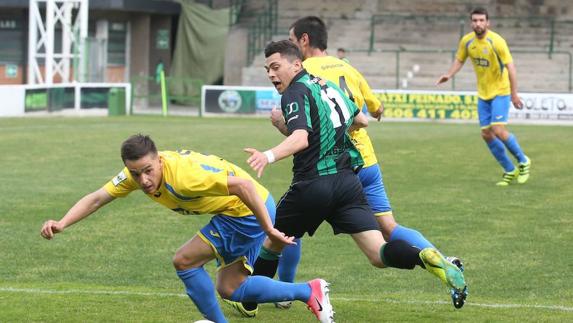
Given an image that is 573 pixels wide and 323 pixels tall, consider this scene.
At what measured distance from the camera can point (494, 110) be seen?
1560cm

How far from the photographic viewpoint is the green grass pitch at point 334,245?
8125mm

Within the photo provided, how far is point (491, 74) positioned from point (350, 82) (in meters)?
7.44

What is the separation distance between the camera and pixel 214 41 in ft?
154

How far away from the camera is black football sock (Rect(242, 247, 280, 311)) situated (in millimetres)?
7844

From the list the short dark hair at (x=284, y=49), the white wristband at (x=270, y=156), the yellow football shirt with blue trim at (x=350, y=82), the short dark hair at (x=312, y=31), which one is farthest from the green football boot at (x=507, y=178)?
the white wristband at (x=270, y=156)

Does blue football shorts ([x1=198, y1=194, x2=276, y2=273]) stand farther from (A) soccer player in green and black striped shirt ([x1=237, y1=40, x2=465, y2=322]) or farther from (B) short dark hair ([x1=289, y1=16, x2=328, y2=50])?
(B) short dark hair ([x1=289, y1=16, x2=328, y2=50])

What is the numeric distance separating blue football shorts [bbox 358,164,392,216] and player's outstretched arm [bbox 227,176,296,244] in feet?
6.13

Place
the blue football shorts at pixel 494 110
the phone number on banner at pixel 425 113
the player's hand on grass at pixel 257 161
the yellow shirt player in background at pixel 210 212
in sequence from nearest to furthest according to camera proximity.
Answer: the player's hand on grass at pixel 257 161 → the yellow shirt player in background at pixel 210 212 → the blue football shorts at pixel 494 110 → the phone number on banner at pixel 425 113

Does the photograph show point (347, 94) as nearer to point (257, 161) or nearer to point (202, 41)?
point (257, 161)

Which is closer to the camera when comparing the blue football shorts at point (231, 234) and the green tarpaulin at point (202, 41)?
the blue football shorts at point (231, 234)

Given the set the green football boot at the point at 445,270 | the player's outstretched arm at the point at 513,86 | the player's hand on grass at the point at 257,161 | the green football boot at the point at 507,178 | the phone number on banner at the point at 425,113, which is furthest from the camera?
the phone number on banner at the point at 425,113

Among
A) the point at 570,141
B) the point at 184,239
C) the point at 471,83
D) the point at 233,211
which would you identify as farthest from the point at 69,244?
the point at 471,83

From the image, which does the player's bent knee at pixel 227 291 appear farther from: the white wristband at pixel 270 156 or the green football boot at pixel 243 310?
the white wristband at pixel 270 156

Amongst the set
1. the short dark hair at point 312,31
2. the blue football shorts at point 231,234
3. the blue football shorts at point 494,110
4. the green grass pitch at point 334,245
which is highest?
the short dark hair at point 312,31
